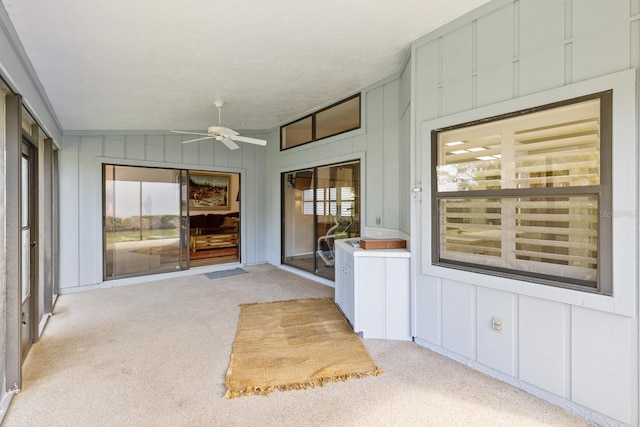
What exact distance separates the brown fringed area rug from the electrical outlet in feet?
3.19

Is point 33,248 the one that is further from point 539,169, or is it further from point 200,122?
point 539,169

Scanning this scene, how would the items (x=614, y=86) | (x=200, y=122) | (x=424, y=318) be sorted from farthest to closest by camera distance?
(x=200, y=122) < (x=424, y=318) < (x=614, y=86)

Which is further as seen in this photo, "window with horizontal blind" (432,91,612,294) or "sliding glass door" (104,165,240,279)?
"sliding glass door" (104,165,240,279)

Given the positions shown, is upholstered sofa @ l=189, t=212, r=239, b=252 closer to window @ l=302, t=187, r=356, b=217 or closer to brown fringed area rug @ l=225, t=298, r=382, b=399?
window @ l=302, t=187, r=356, b=217

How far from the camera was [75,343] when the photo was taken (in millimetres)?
2932

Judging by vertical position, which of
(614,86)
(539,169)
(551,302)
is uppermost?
(614,86)

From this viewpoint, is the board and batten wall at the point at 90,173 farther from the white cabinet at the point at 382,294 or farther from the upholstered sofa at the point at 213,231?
the white cabinet at the point at 382,294

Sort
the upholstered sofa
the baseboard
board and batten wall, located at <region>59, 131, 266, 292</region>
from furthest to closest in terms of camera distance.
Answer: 1. the upholstered sofa
2. board and batten wall, located at <region>59, 131, 266, 292</region>
3. the baseboard

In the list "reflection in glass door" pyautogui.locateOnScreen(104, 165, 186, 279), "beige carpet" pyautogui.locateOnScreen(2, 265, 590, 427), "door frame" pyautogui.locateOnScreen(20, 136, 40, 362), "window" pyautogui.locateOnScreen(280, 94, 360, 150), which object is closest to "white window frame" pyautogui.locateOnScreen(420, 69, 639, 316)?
"beige carpet" pyautogui.locateOnScreen(2, 265, 590, 427)

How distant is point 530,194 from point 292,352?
7.77 feet

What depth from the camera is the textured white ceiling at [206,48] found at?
220 cm

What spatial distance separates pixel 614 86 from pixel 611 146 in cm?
35

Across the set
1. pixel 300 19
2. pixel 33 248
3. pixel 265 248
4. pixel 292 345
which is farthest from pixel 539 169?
pixel 265 248

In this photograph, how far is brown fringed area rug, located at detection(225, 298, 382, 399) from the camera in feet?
7.41
